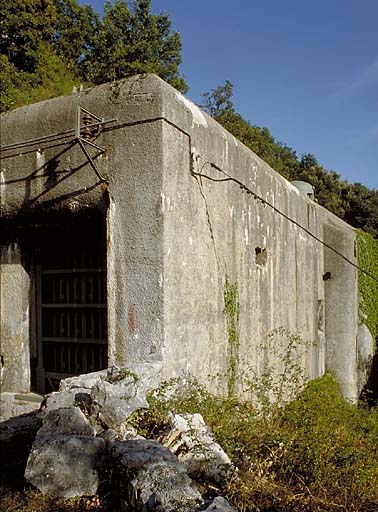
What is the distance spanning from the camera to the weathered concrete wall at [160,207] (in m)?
4.51

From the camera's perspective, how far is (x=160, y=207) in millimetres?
4477

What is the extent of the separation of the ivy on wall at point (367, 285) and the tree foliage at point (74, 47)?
33.9 ft

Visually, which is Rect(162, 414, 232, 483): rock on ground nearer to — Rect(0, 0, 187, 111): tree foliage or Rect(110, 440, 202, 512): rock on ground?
Rect(110, 440, 202, 512): rock on ground

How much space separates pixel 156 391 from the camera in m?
4.06

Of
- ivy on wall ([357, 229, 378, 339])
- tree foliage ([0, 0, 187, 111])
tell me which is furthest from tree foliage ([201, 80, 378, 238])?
ivy on wall ([357, 229, 378, 339])

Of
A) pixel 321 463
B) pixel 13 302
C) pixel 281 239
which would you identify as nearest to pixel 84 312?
pixel 13 302

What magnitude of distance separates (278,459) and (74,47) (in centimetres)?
2161

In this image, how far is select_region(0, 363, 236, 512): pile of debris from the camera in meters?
2.59

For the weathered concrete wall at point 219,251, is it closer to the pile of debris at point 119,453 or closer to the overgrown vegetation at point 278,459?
the overgrown vegetation at point 278,459

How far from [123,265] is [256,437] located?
1957mm

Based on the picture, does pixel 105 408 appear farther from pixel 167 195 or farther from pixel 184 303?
pixel 167 195

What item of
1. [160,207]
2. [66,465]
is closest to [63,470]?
[66,465]

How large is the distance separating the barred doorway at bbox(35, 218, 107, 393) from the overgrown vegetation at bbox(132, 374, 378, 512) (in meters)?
1.44

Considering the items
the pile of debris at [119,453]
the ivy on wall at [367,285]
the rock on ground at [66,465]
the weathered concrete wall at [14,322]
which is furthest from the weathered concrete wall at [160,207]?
the ivy on wall at [367,285]
